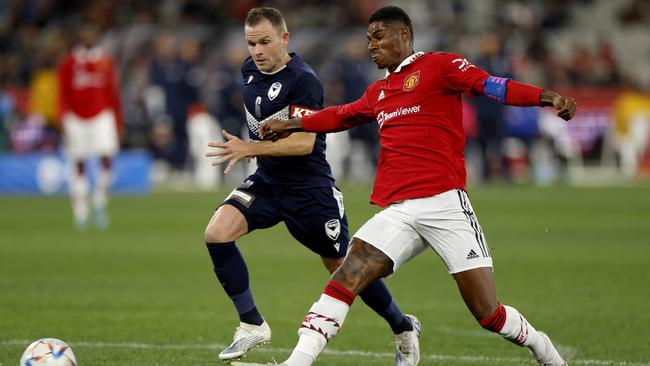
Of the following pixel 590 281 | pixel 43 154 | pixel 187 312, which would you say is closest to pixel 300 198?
pixel 187 312

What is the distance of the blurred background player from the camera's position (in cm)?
1859

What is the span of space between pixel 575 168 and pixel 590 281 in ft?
57.4

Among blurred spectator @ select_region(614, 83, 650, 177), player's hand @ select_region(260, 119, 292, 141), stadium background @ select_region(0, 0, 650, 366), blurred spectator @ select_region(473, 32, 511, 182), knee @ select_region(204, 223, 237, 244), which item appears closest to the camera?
player's hand @ select_region(260, 119, 292, 141)

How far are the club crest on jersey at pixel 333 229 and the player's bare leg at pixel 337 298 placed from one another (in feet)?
3.73

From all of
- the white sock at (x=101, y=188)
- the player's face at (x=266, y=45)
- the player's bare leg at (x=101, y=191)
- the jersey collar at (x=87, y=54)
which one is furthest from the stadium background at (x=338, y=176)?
the jersey collar at (x=87, y=54)

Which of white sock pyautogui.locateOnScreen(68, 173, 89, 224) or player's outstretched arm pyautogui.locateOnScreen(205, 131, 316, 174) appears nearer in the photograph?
player's outstretched arm pyautogui.locateOnScreen(205, 131, 316, 174)

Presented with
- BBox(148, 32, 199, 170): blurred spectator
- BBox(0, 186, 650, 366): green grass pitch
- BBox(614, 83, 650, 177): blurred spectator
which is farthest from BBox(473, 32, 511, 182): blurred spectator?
BBox(148, 32, 199, 170): blurred spectator

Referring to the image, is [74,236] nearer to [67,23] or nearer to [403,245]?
[403,245]

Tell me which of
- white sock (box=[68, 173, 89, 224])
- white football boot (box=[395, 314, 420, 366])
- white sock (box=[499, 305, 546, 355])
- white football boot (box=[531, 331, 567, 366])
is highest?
white sock (box=[499, 305, 546, 355])

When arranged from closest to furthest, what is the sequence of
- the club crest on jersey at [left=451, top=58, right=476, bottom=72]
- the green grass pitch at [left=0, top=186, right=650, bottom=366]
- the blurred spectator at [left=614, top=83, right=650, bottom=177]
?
the club crest on jersey at [left=451, top=58, right=476, bottom=72], the green grass pitch at [left=0, top=186, right=650, bottom=366], the blurred spectator at [left=614, top=83, right=650, bottom=177]

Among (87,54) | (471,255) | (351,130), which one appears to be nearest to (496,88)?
(471,255)

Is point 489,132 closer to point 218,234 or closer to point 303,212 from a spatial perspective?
point 303,212

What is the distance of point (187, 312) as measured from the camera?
10539 millimetres

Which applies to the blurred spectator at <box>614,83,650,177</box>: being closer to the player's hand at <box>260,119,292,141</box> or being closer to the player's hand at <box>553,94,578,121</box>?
the player's hand at <box>260,119,292,141</box>
